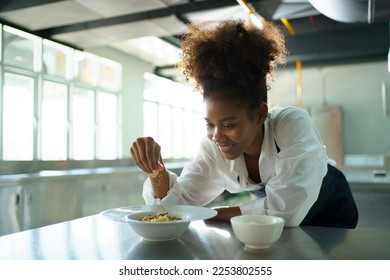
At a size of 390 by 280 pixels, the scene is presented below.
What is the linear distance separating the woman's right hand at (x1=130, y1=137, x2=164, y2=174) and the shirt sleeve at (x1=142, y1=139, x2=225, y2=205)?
0.15 metres

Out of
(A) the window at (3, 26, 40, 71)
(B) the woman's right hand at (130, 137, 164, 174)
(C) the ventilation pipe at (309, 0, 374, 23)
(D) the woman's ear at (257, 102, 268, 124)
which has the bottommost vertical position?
(B) the woman's right hand at (130, 137, 164, 174)

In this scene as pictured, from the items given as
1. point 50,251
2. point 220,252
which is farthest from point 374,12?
point 50,251

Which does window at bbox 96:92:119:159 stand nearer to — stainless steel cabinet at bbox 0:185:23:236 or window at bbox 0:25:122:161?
window at bbox 0:25:122:161

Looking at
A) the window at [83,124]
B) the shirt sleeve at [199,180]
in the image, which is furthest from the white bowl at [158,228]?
the window at [83,124]

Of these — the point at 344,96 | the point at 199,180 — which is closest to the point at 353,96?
the point at 344,96

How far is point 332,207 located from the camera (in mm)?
1174

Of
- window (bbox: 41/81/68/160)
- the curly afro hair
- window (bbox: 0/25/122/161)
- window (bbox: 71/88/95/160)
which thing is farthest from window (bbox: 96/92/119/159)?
the curly afro hair

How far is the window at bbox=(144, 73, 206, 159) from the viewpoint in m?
7.23


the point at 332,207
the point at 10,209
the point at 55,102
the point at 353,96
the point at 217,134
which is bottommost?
the point at 10,209

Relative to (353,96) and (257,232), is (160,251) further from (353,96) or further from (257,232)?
(353,96)

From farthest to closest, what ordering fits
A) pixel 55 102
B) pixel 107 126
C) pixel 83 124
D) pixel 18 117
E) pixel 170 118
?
pixel 170 118 → pixel 107 126 → pixel 83 124 → pixel 55 102 → pixel 18 117

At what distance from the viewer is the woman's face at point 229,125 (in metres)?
0.94

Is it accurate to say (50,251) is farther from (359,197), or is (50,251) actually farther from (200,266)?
(359,197)

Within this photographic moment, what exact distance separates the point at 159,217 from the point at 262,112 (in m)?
0.45
